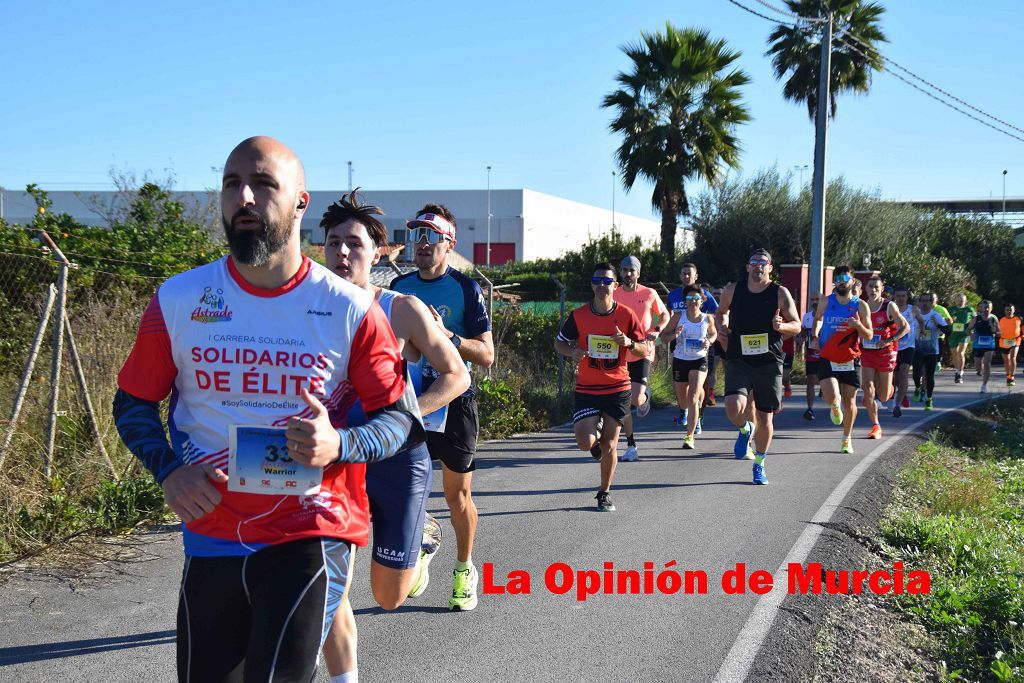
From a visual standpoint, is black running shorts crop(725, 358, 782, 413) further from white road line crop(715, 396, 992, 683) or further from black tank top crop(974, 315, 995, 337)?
black tank top crop(974, 315, 995, 337)

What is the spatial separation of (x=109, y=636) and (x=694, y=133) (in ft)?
78.3

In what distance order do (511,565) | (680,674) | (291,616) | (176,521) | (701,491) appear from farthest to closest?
(701,491)
(176,521)
(511,565)
(680,674)
(291,616)

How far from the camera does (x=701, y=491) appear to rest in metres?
8.52

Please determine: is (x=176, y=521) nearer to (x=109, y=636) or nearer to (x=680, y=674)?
(x=109, y=636)

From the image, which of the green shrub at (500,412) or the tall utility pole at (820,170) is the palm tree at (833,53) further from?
the green shrub at (500,412)

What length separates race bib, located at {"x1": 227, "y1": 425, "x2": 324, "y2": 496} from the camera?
8.11 ft

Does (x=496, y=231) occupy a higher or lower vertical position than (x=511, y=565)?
higher

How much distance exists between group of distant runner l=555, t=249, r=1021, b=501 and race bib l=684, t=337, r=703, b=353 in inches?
0.5

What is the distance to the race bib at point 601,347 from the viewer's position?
7750 millimetres

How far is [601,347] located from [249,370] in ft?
17.8

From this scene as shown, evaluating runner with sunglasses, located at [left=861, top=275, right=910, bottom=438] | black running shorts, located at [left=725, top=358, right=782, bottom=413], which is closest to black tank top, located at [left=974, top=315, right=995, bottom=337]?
runner with sunglasses, located at [left=861, top=275, right=910, bottom=438]

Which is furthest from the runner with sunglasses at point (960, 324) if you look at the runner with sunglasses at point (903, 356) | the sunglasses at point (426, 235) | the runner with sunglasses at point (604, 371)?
the sunglasses at point (426, 235)

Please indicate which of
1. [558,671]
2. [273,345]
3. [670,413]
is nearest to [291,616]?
[273,345]

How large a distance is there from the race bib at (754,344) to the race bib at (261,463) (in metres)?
6.91
